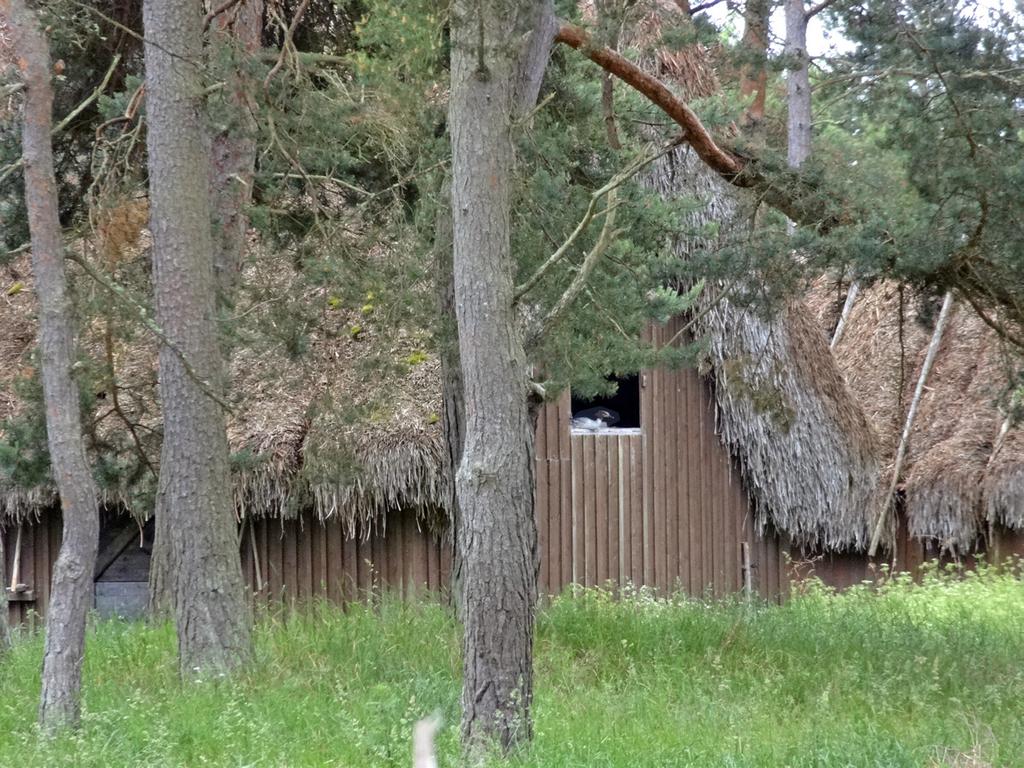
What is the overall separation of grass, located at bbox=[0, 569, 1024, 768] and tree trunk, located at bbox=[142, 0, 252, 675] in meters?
0.42

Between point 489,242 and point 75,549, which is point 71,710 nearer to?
point 75,549

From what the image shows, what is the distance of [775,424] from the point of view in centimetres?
1388

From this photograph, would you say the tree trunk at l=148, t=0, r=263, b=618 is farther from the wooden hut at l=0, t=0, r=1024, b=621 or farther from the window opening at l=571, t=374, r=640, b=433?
the window opening at l=571, t=374, r=640, b=433

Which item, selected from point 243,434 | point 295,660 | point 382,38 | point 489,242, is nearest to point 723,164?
point 382,38

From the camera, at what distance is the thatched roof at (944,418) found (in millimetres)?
14992

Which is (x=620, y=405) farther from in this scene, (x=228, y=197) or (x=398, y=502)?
(x=228, y=197)

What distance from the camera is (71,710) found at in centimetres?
632

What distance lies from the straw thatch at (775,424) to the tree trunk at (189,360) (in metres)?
6.81

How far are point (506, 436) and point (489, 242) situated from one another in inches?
36.4

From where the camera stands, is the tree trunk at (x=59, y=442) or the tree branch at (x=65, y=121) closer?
the tree trunk at (x=59, y=442)

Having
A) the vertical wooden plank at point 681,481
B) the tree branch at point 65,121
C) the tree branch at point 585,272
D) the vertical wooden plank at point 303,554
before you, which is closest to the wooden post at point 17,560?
the vertical wooden plank at point 303,554

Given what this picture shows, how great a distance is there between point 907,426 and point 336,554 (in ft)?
24.1

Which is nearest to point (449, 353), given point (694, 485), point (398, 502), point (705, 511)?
point (398, 502)

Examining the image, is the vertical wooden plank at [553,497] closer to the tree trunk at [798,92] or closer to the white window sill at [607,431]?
the white window sill at [607,431]
